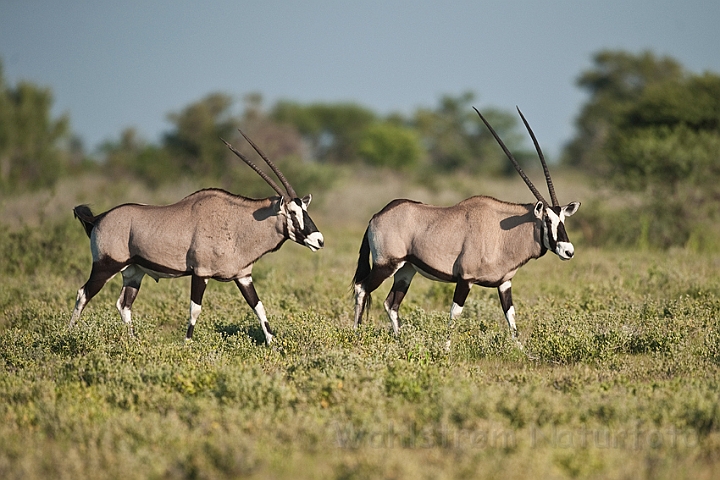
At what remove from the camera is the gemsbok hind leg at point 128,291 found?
928 centimetres

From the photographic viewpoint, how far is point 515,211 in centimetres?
873

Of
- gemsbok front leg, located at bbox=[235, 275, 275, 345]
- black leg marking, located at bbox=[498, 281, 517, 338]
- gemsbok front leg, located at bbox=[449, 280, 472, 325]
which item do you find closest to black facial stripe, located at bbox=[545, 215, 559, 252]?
black leg marking, located at bbox=[498, 281, 517, 338]

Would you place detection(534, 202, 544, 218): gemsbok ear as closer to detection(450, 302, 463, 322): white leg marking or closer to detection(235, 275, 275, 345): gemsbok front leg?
detection(450, 302, 463, 322): white leg marking

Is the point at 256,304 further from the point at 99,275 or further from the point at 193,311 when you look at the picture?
the point at 99,275

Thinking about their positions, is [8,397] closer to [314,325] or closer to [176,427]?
[176,427]

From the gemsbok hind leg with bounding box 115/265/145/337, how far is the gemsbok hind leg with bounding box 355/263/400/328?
8.19 ft

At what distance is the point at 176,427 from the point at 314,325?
3226 millimetres

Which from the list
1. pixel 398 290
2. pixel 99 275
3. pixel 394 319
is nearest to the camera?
pixel 99 275

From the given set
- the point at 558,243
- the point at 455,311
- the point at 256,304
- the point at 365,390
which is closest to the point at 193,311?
the point at 256,304

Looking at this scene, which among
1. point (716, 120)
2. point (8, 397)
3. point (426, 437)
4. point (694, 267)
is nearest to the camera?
point (426, 437)

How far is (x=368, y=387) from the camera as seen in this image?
20.4ft

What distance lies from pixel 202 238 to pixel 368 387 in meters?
3.20

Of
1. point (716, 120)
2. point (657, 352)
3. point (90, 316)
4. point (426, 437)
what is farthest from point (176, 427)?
point (716, 120)

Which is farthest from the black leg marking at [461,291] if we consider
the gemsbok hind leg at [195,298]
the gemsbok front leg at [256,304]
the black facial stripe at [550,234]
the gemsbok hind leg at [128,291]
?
the gemsbok hind leg at [128,291]
